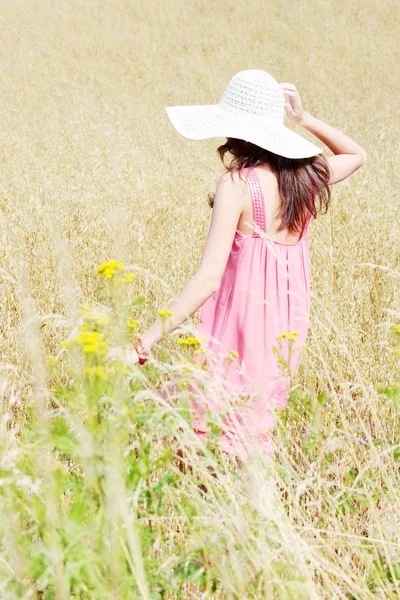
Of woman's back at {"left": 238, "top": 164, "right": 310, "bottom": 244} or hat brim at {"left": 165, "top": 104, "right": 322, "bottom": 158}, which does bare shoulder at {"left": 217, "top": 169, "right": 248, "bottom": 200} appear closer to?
woman's back at {"left": 238, "top": 164, "right": 310, "bottom": 244}

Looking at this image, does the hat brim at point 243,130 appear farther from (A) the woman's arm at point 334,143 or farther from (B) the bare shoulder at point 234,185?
(A) the woman's arm at point 334,143

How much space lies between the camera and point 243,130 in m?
2.09

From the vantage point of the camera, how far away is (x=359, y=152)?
8.27 feet

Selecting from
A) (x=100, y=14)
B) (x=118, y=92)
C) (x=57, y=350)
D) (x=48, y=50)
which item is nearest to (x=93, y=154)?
(x=57, y=350)

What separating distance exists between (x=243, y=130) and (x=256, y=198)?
0.74 ft

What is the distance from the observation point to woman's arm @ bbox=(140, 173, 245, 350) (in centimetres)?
193

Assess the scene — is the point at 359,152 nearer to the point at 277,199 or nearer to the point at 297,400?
the point at 277,199

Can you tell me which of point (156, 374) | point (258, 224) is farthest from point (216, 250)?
point (156, 374)

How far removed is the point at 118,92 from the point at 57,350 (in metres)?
11.8

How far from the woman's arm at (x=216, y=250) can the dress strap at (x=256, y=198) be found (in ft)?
0.10

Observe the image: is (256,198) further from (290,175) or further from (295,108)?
(295,108)

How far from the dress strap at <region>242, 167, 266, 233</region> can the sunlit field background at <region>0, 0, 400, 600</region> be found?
0.45 metres

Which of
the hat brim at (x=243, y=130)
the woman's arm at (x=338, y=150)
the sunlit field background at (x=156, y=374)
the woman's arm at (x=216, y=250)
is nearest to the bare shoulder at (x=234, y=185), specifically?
the woman's arm at (x=216, y=250)

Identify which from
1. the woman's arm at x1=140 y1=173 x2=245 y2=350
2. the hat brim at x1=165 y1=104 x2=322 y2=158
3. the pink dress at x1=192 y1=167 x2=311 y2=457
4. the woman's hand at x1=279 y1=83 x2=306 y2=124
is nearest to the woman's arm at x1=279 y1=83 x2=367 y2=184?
the woman's hand at x1=279 y1=83 x2=306 y2=124
